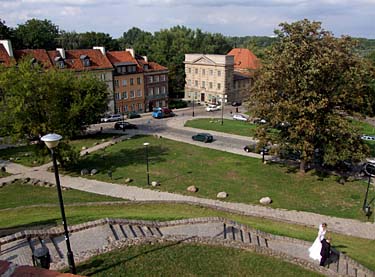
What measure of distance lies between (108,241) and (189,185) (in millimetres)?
14413

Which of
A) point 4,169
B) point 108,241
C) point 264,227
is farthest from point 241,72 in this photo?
point 108,241

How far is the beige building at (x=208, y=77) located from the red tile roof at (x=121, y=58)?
16.8 m

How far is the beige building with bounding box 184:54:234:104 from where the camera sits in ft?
243

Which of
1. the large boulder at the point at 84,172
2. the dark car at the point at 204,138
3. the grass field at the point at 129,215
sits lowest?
the large boulder at the point at 84,172

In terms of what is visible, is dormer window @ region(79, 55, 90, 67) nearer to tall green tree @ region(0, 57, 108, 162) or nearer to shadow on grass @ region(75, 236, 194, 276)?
tall green tree @ region(0, 57, 108, 162)

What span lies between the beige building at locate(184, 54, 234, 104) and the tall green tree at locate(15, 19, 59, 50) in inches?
1160

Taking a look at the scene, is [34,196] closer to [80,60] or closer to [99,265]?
[99,265]

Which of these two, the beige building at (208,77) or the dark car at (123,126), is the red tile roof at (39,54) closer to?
the dark car at (123,126)

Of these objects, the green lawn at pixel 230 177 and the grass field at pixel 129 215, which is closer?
the grass field at pixel 129 215

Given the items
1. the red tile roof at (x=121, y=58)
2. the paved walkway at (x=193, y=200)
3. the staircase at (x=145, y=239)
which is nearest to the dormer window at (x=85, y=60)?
the red tile roof at (x=121, y=58)

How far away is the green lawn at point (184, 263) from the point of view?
41.0ft

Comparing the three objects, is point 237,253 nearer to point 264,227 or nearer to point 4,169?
point 264,227

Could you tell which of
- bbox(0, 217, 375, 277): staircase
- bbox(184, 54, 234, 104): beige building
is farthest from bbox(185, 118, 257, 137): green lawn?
bbox(0, 217, 375, 277): staircase

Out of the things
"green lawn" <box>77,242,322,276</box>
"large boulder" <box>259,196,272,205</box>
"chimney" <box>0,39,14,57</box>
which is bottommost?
"large boulder" <box>259,196,272,205</box>
